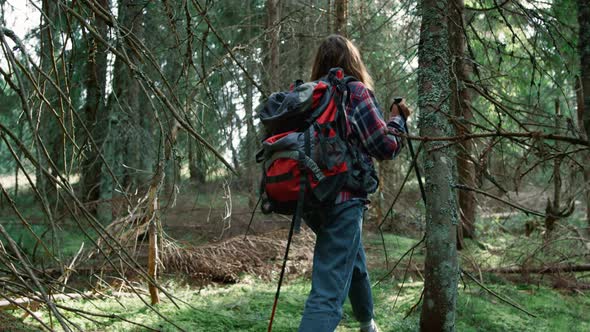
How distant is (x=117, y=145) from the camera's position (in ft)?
32.3

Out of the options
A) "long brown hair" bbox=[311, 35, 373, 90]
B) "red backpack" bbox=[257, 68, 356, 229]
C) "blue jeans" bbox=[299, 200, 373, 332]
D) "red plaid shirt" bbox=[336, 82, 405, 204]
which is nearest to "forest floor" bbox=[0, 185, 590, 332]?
"blue jeans" bbox=[299, 200, 373, 332]

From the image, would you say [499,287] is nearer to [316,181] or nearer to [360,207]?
[360,207]

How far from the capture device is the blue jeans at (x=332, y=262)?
2.84 meters

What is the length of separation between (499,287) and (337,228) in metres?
3.51

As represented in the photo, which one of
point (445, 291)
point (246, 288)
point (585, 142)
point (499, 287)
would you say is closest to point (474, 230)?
point (499, 287)

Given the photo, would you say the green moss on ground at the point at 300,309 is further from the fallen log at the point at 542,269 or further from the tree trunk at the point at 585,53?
the tree trunk at the point at 585,53

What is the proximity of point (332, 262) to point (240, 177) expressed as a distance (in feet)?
11.3

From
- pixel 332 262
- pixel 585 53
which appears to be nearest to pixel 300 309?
pixel 332 262

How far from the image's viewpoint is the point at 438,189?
10.9 feet

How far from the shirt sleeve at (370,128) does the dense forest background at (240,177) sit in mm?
184

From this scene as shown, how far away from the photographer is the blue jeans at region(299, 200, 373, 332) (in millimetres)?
2838

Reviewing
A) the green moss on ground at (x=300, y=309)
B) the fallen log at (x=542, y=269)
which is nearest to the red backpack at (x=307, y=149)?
the green moss on ground at (x=300, y=309)

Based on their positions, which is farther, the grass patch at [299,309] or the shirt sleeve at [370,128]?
the grass patch at [299,309]

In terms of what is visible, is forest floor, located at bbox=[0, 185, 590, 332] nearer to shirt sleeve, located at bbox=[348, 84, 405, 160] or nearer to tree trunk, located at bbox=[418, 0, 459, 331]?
tree trunk, located at bbox=[418, 0, 459, 331]
